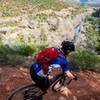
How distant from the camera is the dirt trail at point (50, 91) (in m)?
2.75

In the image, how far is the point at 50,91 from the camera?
2.89 meters

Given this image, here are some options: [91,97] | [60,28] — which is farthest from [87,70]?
[60,28]

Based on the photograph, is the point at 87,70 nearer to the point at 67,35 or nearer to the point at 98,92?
the point at 98,92

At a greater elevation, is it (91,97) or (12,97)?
(12,97)

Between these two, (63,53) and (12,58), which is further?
(12,58)

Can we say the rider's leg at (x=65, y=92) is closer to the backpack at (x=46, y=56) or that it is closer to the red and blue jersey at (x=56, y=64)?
the red and blue jersey at (x=56, y=64)

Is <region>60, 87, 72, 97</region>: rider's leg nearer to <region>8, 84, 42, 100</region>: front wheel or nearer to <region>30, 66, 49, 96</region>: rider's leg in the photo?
<region>8, 84, 42, 100</region>: front wheel

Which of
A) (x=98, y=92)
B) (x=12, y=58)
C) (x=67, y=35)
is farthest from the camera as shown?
(x=67, y=35)

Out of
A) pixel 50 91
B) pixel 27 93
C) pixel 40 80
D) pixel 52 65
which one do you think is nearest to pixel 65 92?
pixel 50 91

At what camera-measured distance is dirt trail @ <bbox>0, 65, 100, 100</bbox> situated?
2754 millimetres

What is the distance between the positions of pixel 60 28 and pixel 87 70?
3069 centimetres

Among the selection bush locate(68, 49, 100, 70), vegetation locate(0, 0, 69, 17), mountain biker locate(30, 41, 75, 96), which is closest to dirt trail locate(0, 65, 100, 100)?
bush locate(68, 49, 100, 70)

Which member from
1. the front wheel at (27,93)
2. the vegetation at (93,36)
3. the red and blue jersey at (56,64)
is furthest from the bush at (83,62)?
the vegetation at (93,36)

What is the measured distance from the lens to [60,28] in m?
33.9
